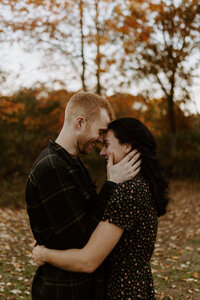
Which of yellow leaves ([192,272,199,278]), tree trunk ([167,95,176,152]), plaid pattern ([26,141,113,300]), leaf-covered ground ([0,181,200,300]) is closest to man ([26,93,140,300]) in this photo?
plaid pattern ([26,141,113,300])

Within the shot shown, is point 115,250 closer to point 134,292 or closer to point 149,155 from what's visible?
point 134,292

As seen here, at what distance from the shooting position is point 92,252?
183 centimetres

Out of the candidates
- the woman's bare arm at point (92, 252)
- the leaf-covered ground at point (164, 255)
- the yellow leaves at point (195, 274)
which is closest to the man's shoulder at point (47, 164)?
the woman's bare arm at point (92, 252)

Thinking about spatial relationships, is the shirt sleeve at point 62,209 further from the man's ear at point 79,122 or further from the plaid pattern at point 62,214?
the man's ear at point 79,122

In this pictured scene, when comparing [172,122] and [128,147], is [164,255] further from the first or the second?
[172,122]

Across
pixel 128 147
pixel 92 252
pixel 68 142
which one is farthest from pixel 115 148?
pixel 92 252

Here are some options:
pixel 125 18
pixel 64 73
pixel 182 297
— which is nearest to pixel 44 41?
pixel 64 73

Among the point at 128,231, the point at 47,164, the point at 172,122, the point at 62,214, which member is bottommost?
the point at 128,231

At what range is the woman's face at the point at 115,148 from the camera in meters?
2.22

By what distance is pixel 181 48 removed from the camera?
11406mm

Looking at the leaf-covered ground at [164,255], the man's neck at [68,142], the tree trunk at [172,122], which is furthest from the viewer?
the tree trunk at [172,122]

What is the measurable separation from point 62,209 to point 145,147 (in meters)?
0.71

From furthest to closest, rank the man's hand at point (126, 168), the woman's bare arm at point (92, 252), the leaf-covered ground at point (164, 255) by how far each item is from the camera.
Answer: the leaf-covered ground at point (164, 255), the man's hand at point (126, 168), the woman's bare arm at point (92, 252)

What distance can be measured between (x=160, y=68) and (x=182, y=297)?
29.9 ft
